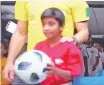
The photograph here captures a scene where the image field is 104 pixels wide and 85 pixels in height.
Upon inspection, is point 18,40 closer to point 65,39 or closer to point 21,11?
point 21,11

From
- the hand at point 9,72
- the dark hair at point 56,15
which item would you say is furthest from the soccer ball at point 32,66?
the dark hair at point 56,15

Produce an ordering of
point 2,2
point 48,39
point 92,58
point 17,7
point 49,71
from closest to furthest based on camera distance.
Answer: point 49,71 < point 48,39 < point 17,7 < point 2,2 < point 92,58

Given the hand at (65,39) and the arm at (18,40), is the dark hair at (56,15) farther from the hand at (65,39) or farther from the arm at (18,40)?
the arm at (18,40)

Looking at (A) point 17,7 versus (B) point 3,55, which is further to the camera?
(B) point 3,55

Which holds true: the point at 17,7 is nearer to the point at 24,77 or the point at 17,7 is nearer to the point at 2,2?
the point at 2,2

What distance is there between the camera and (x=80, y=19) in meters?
2.02

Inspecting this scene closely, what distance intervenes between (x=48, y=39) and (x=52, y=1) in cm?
22

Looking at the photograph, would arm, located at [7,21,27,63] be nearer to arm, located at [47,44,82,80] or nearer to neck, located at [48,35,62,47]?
neck, located at [48,35,62,47]

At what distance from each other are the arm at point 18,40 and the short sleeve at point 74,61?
33 centimetres

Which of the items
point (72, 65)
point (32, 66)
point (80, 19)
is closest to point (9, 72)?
point (32, 66)

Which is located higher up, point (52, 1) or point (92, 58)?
point (52, 1)

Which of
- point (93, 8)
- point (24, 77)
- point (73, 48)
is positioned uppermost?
point (93, 8)

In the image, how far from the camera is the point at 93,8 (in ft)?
7.59

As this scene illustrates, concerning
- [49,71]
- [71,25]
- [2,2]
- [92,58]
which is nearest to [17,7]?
[2,2]
